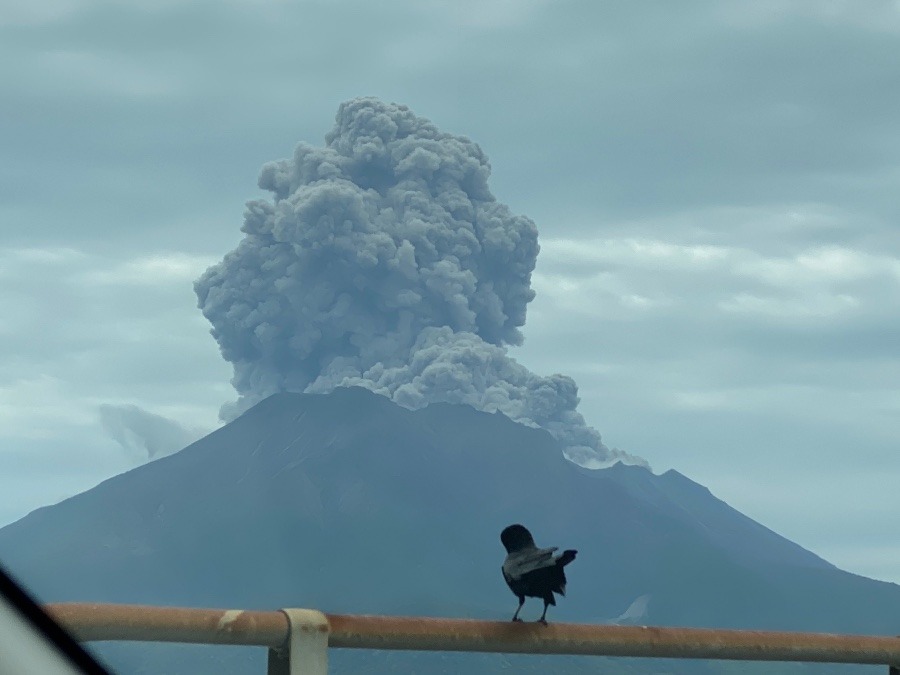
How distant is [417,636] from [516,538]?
1530 millimetres

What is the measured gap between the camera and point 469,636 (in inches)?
124

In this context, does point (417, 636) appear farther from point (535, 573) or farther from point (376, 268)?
point (376, 268)

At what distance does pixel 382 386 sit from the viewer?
143125 mm

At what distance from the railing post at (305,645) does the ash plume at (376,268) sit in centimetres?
12358

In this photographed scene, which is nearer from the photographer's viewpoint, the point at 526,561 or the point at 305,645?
the point at 305,645

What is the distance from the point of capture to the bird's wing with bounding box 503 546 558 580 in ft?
13.9

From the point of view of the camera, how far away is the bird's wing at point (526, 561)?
13.9 feet

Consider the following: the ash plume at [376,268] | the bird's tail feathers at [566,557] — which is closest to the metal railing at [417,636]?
the bird's tail feathers at [566,557]

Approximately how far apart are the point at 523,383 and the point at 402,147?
4679 cm

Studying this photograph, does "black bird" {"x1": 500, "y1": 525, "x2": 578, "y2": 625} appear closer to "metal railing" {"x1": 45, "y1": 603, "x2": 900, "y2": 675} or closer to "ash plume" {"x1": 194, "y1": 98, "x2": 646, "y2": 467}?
"metal railing" {"x1": 45, "y1": 603, "x2": 900, "y2": 675}

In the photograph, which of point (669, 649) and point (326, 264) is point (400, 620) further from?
point (326, 264)

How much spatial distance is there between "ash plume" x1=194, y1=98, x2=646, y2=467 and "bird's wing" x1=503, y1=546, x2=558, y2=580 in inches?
4807

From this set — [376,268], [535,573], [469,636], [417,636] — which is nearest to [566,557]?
[535,573]

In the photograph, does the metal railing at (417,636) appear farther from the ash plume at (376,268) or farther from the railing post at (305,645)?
the ash plume at (376,268)
